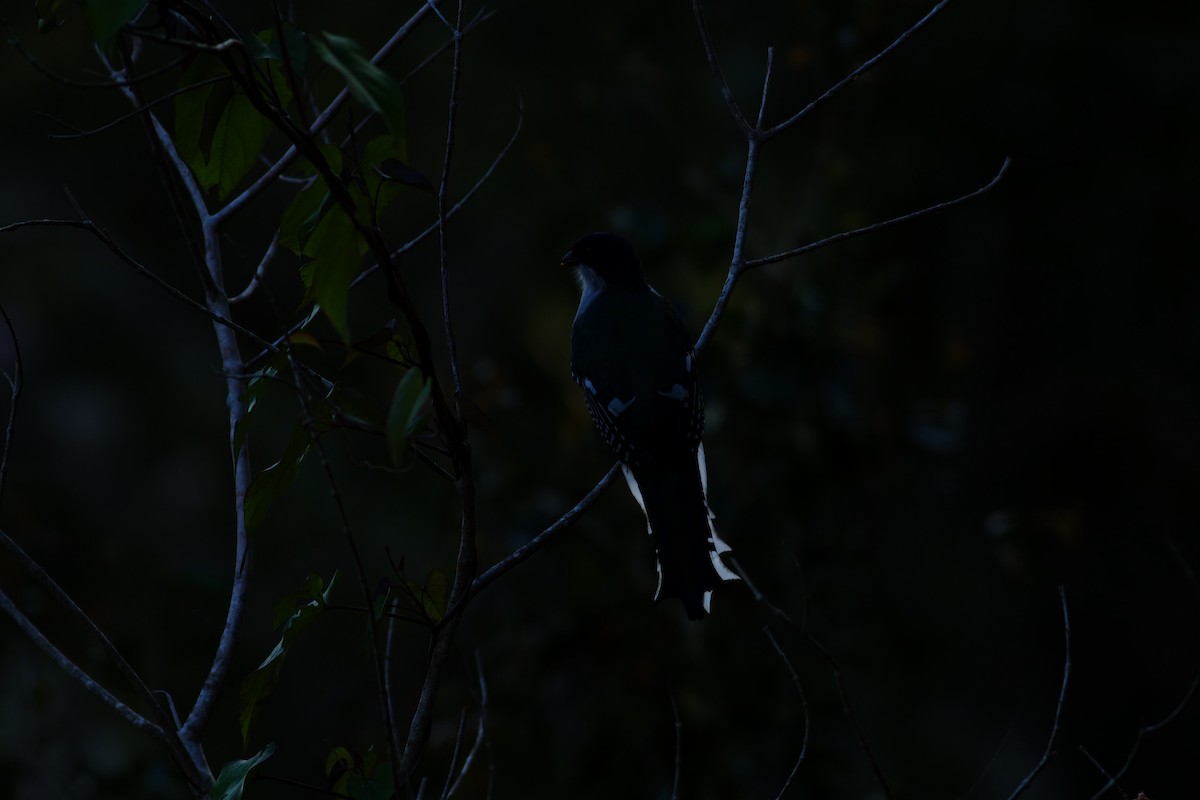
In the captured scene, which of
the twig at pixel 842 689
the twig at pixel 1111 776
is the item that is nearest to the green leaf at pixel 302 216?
the twig at pixel 842 689

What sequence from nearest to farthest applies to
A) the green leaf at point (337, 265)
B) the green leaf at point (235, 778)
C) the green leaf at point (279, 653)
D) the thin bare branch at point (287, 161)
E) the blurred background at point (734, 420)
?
the green leaf at point (337, 265) < the green leaf at point (235, 778) < the green leaf at point (279, 653) < the thin bare branch at point (287, 161) < the blurred background at point (734, 420)

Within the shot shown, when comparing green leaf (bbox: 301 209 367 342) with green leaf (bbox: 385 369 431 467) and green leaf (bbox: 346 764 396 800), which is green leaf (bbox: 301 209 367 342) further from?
green leaf (bbox: 346 764 396 800)

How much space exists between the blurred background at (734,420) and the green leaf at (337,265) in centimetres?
39

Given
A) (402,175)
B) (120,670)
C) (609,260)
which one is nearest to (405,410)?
(402,175)

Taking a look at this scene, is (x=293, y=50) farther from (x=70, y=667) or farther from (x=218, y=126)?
(x=70, y=667)

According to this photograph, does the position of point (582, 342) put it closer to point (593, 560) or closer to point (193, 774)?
point (593, 560)

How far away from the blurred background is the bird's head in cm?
42

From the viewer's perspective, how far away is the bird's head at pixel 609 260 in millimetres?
4664

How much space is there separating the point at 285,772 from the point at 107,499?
3.90 m

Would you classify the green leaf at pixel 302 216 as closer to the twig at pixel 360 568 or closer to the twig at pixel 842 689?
the twig at pixel 360 568

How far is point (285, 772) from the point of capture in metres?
7.27

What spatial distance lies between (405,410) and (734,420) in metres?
3.43

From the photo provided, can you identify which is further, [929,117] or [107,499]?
[107,499]

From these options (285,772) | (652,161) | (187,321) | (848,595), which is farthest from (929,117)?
(187,321)
